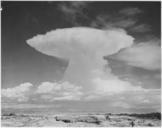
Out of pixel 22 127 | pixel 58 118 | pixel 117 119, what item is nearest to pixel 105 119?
pixel 117 119

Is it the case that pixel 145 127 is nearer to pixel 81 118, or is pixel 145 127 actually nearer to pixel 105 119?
pixel 105 119

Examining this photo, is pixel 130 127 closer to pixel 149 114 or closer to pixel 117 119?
pixel 117 119

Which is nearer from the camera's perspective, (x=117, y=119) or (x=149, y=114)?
(x=117, y=119)

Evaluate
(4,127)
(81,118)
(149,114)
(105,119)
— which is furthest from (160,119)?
(4,127)

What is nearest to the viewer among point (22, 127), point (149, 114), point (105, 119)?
point (22, 127)

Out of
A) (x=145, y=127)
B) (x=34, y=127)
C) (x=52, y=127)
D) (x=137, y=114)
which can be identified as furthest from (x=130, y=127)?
(x=137, y=114)

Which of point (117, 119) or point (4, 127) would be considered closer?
point (4, 127)

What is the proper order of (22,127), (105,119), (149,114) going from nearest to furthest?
(22,127) < (105,119) < (149,114)
